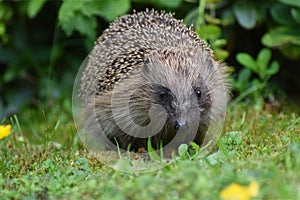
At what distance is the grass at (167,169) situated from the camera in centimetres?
294

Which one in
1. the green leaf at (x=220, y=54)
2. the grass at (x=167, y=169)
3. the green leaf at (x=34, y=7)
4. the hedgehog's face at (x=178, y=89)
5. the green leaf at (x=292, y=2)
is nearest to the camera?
the grass at (x=167, y=169)

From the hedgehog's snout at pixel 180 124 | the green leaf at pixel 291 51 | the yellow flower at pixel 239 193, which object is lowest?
the green leaf at pixel 291 51

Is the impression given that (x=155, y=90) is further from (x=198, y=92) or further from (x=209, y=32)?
(x=209, y=32)

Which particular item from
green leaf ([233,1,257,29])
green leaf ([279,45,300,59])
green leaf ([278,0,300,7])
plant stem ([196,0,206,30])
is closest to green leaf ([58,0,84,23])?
plant stem ([196,0,206,30])

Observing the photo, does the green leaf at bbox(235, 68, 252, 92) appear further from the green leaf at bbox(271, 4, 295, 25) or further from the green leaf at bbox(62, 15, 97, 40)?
the green leaf at bbox(62, 15, 97, 40)

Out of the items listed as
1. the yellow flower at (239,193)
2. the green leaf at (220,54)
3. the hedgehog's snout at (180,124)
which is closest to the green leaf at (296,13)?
the green leaf at (220,54)

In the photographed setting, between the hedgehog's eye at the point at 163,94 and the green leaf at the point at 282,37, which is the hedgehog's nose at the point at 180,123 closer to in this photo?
the hedgehog's eye at the point at 163,94

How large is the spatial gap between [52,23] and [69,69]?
663 mm

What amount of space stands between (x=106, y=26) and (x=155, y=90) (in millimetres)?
3023

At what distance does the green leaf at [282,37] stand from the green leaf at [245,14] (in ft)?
0.75

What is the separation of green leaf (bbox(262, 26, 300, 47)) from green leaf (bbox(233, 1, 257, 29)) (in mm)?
227

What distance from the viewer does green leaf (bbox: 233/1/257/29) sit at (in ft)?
21.4

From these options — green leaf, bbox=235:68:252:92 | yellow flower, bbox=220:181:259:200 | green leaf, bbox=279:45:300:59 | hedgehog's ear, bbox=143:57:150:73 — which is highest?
yellow flower, bbox=220:181:259:200

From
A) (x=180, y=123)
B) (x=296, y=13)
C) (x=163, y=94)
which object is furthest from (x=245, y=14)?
(x=180, y=123)
